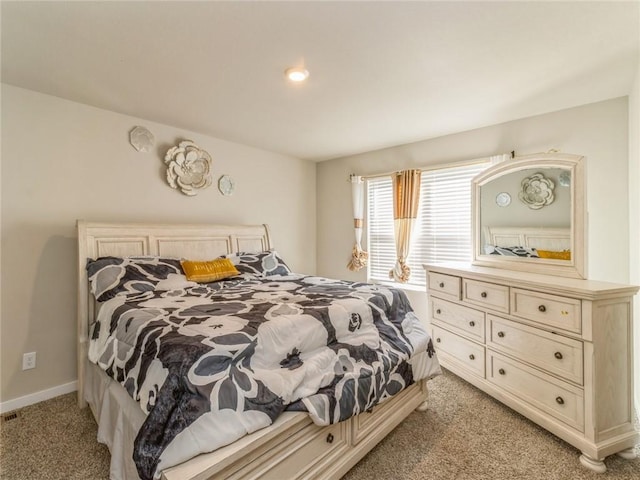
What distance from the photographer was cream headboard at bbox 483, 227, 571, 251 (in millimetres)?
2219

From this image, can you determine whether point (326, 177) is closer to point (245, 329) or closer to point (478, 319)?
point (478, 319)

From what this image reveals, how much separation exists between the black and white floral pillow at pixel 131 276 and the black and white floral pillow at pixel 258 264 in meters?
0.57

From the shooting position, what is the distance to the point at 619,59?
75.5 inches

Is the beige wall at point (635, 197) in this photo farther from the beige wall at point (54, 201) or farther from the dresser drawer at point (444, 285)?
the beige wall at point (54, 201)

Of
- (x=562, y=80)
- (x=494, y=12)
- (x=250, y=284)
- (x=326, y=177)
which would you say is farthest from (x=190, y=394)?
(x=326, y=177)

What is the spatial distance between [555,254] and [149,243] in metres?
3.35

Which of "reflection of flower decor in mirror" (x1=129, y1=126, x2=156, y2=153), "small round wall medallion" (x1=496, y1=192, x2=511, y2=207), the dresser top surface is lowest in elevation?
the dresser top surface

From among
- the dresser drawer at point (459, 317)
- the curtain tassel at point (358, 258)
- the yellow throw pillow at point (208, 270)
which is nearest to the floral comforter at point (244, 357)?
the yellow throw pillow at point (208, 270)

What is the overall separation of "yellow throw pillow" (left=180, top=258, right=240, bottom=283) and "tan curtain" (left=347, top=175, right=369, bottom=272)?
187cm

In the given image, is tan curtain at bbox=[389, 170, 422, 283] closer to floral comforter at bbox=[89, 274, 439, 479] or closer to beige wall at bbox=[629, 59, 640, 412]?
floral comforter at bbox=[89, 274, 439, 479]

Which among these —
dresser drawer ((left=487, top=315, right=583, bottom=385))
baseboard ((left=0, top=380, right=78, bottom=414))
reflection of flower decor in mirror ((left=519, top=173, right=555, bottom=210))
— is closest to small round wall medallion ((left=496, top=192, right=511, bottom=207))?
reflection of flower decor in mirror ((left=519, top=173, right=555, bottom=210))

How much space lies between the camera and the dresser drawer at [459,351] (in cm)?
233

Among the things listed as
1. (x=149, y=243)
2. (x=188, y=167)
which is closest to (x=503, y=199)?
(x=188, y=167)

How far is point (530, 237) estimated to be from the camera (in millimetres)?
2451
